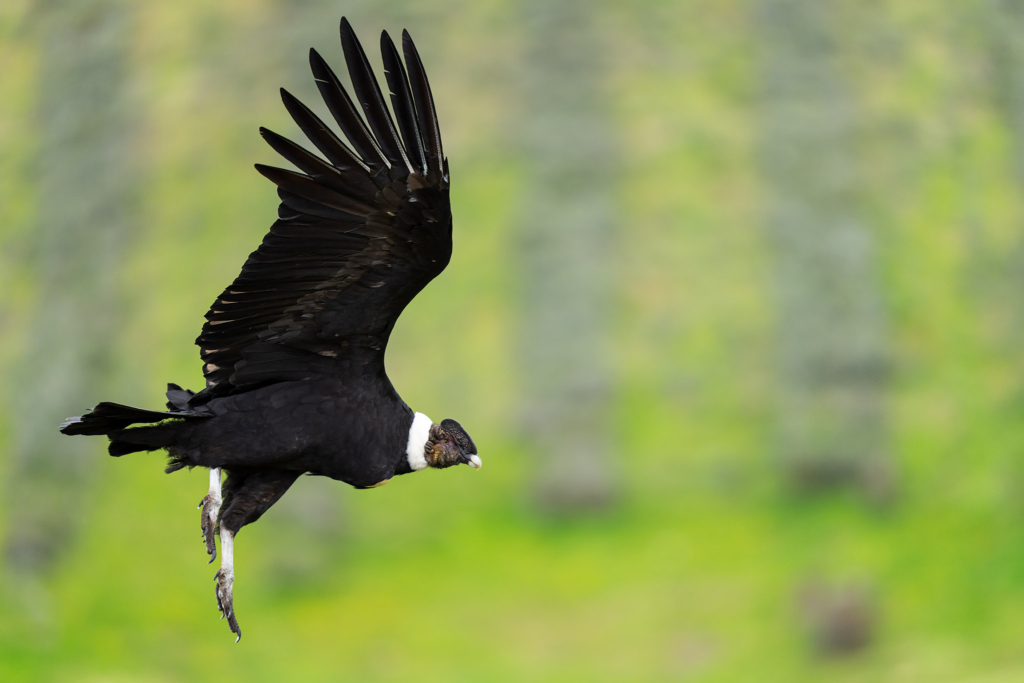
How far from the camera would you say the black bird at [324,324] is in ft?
13.1

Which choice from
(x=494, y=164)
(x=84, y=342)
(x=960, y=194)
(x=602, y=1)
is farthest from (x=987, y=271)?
(x=84, y=342)

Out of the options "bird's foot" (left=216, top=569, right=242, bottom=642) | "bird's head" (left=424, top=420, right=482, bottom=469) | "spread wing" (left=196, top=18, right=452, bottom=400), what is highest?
"spread wing" (left=196, top=18, right=452, bottom=400)

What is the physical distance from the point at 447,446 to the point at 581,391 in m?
5.10

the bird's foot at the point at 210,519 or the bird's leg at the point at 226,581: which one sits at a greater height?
the bird's foot at the point at 210,519

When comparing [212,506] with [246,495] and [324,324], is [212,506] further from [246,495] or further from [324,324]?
[324,324]

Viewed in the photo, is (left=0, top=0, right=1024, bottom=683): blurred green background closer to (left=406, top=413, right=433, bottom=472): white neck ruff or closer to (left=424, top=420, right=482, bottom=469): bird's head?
(left=424, top=420, right=482, bottom=469): bird's head

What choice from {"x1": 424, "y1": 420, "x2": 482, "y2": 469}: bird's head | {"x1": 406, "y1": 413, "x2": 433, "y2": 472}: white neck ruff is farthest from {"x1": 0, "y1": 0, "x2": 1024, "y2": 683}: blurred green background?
{"x1": 406, "y1": 413, "x2": 433, "y2": 472}: white neck ruff

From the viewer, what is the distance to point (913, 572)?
916cm

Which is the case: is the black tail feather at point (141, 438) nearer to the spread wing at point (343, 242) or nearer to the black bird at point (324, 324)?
the black bird at point (324, 324)

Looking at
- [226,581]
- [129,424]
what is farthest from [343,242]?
[226,581]

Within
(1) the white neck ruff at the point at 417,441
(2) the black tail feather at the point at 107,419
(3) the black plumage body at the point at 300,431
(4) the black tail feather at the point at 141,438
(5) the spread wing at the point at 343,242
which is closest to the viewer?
(5) the spread wing at the point at 343,242

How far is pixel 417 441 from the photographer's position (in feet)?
16.3

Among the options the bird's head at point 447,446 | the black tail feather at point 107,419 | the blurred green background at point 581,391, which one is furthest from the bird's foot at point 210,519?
the blurred green background at point 581,391

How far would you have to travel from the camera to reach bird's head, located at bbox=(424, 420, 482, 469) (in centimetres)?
507
